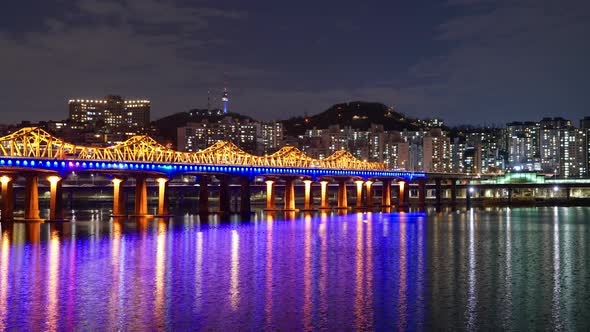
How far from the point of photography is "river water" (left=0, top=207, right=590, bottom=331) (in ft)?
110

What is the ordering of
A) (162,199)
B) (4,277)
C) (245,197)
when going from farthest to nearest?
(245,197)
(162,199)
(4,277)

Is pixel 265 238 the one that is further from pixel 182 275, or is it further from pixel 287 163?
pixel 287 163

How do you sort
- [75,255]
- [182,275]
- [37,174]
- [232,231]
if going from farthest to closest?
[37,174] < [232,231] < [75,255] < [182,275]

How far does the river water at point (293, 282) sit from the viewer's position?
33656 mm

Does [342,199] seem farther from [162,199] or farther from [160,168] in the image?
[160,168]

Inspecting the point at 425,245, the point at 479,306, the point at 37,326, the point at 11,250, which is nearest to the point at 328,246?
the point at 425,245

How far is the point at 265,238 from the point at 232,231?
12521mm

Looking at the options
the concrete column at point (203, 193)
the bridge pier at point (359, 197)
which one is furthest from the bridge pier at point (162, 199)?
the bridge pier at point (359, 197)

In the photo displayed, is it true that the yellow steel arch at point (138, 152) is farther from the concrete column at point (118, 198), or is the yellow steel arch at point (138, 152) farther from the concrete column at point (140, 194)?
the concrete column at point (140, 194)

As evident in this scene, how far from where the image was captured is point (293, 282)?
45031 millimetres

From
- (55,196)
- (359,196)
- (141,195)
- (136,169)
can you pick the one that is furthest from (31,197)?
(359,196)

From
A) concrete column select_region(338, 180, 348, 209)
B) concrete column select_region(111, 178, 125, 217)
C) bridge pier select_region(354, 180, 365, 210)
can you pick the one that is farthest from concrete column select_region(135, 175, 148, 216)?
bridge pier select_region(354, 180, 365, 210)

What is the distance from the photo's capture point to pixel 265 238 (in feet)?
259

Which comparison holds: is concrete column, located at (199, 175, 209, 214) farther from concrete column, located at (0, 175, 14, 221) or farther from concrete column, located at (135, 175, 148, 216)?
concrete column, located at (0, 175, 14, 221)
